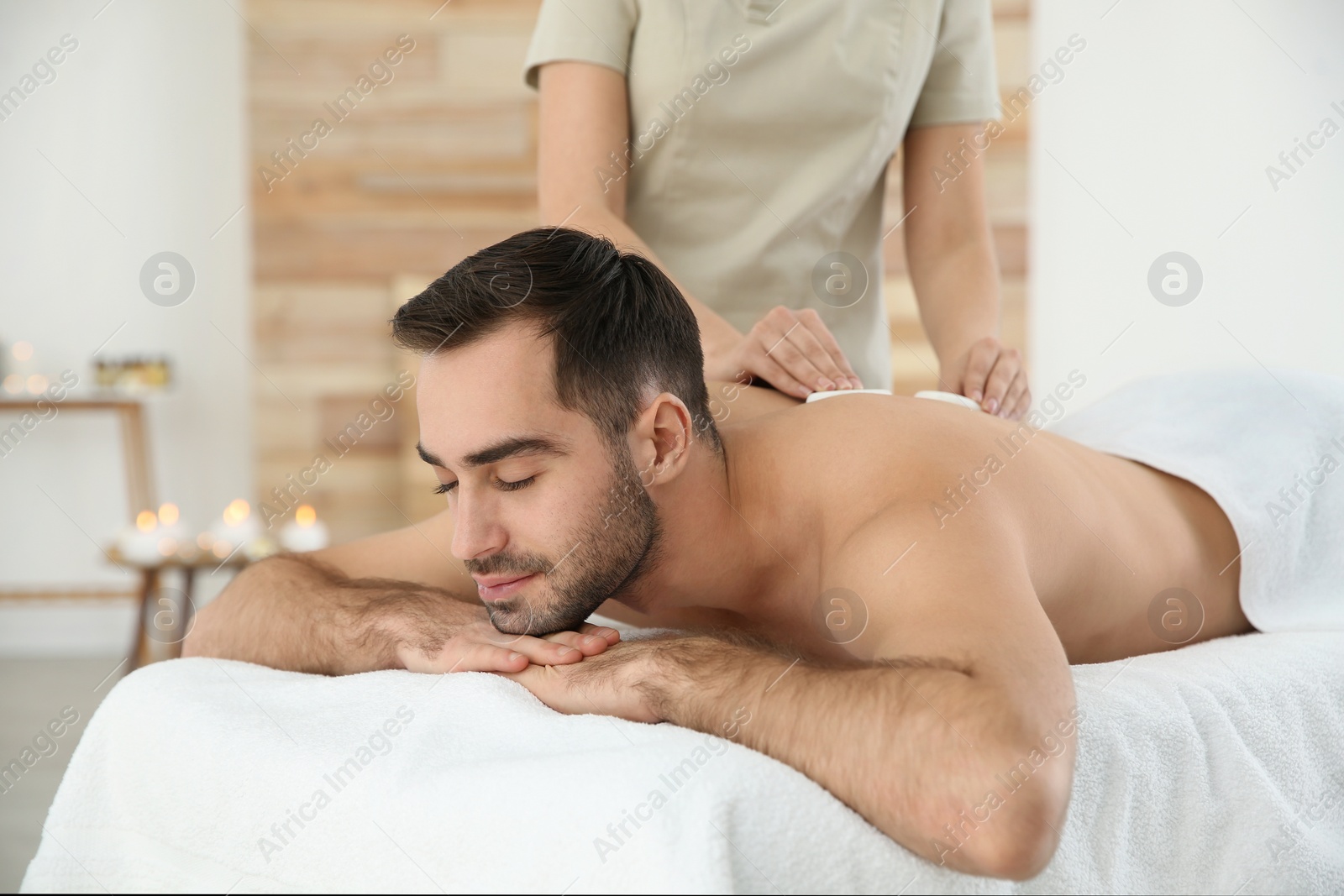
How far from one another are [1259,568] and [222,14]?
12.5 feet

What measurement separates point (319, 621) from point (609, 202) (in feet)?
2.27

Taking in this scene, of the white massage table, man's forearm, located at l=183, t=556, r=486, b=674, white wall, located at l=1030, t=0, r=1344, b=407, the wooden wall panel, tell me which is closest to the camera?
the white massage table

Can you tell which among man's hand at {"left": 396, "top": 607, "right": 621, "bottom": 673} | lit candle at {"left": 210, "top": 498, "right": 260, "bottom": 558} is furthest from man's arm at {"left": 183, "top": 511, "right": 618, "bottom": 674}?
lit candle at {"left": 210, "top": 498, "right": 260, "bottom": 558}

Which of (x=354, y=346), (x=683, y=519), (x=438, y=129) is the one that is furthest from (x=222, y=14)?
(x=683, y=519)

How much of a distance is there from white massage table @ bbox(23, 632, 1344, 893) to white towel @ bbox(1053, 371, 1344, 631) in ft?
0.93

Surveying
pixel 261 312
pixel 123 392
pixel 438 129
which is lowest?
pixel 123 392

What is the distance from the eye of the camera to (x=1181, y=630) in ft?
4.36

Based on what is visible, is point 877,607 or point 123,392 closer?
point 877,607

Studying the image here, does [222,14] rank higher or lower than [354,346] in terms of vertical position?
higher

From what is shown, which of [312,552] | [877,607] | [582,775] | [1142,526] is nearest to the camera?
[582,775]

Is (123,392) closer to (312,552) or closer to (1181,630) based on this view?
(312,552)

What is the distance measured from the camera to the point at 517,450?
99 centimetres

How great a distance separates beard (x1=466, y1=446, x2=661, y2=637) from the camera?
1.02 meters

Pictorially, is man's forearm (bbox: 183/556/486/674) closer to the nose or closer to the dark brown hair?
the nose
